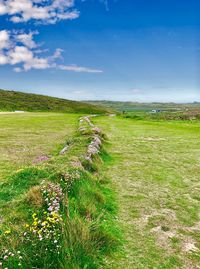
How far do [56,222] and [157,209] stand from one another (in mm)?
5130

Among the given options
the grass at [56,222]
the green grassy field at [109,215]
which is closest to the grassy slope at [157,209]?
the green grassy field at [109,215]

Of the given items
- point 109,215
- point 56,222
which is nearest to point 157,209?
point 109,215

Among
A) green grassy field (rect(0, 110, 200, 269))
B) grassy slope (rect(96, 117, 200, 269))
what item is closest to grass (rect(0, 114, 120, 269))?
green grassy field (rect(0, 110, 200, 269))

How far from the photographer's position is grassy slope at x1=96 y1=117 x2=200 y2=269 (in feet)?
24.8

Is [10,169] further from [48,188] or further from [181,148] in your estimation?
[181,148]

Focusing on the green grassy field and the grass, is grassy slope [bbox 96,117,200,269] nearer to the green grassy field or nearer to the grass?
the green grassy field

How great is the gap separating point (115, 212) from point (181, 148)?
16.3 meters

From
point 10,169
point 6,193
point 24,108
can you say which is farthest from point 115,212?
point 24,108

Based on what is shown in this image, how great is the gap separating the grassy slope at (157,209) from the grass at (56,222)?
568mm

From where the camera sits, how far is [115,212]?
1031 cm

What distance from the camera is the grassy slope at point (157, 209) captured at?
756 cm

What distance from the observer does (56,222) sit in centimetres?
661

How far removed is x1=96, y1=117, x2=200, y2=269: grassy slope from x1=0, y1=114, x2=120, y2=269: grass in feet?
1.86

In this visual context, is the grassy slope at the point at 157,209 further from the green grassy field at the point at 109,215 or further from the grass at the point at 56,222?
the grass at the point at 56,222
